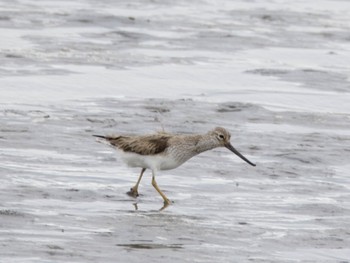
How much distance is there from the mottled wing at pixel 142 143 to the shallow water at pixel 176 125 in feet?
1.33

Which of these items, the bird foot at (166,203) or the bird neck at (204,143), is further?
the bird neck at (204,143)

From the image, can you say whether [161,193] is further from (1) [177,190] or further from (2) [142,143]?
(2) [142,143]

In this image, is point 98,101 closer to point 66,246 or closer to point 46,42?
point 46,42

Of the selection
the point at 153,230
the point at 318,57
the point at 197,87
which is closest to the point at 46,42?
the point at 197,87

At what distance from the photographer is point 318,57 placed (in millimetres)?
22500

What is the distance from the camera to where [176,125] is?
17.0m

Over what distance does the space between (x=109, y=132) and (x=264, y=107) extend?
285cm

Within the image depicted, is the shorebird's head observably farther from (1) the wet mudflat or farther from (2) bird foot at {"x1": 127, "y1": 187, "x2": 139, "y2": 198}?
(2) bird foot at {"x1": 127, "y1": 187, "x2": 139, "y2": 198}

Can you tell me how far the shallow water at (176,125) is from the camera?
1188cm

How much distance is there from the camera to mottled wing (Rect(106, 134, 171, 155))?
14055 millimetres

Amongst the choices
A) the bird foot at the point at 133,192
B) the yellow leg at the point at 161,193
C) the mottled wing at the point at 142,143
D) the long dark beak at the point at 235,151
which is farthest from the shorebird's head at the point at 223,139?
the bird foot at the point at 133,192

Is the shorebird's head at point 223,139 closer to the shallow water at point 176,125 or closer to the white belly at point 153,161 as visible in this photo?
the shallow water at point 176,125

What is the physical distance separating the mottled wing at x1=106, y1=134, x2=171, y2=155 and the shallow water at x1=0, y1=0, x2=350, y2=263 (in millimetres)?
405

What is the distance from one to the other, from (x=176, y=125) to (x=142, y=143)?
2.90 m
